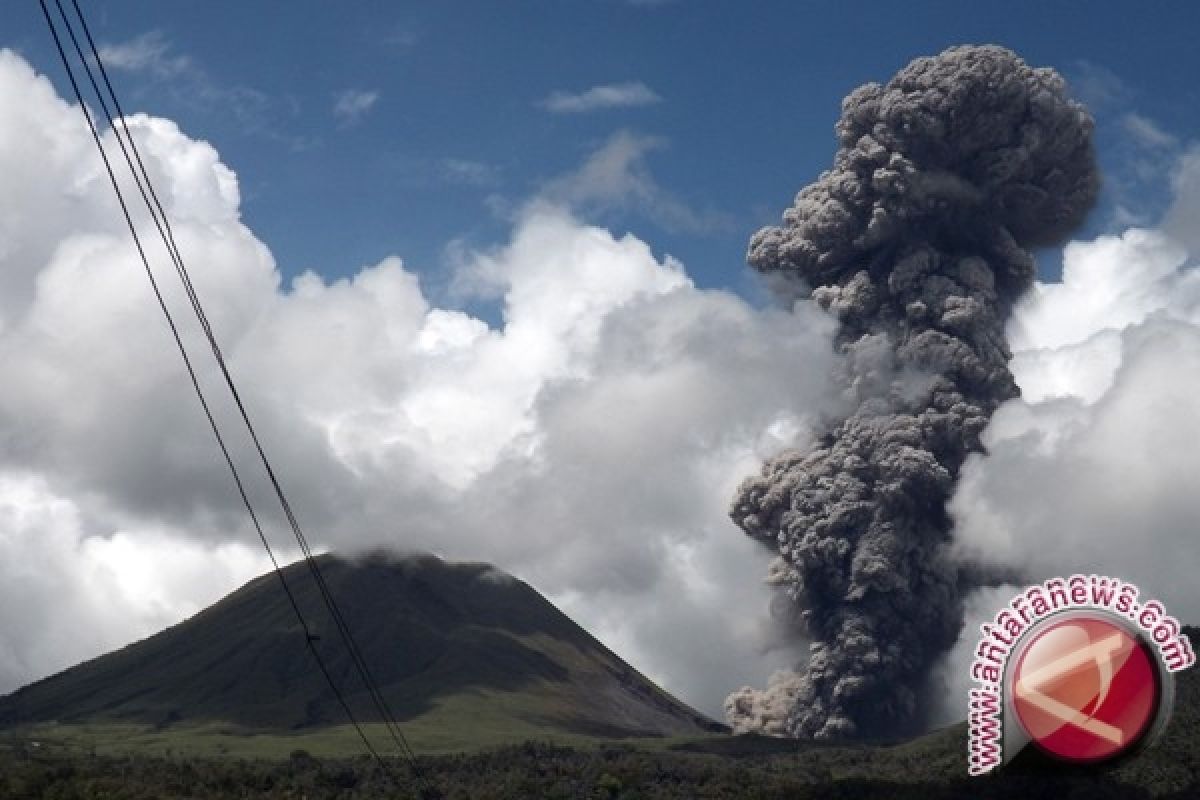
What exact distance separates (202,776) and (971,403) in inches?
4136

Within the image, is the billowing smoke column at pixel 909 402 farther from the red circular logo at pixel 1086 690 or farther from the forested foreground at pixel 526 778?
the red circular logo at pixel 1086 690

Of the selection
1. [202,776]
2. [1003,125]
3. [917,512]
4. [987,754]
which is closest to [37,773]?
[202,776]

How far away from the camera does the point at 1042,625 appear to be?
18.3 metres

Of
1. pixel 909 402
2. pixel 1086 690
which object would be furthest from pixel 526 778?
pixel 1086 690

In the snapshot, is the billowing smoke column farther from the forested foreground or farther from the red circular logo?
the red circular logo

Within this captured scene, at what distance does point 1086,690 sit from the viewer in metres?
18.0

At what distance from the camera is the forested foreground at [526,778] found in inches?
4668

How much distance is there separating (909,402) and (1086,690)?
177m

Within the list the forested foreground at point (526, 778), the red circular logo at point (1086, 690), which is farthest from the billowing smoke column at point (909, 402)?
the red circular logo at point (1086, 690)

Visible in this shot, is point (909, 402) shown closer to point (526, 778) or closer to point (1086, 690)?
point (526, 778)

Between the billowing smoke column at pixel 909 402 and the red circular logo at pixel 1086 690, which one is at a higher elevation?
the billowing smoke column at pixel 909 402

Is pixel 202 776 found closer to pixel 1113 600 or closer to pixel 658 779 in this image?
pixel 658 779

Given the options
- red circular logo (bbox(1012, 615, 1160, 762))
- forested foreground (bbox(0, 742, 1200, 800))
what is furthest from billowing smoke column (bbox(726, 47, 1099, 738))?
red circular logo (bbox(1012, 615, 1160, 762))

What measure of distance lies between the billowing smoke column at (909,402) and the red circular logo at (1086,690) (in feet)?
552
